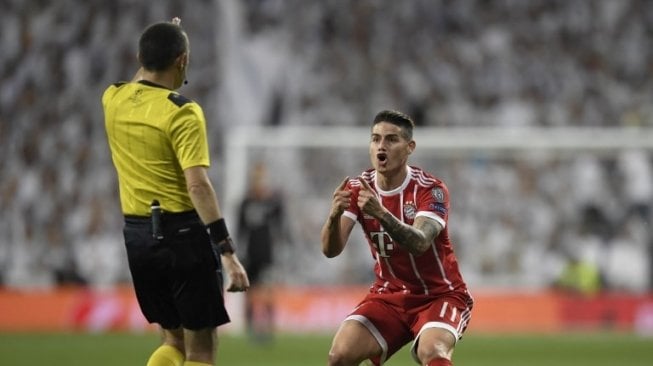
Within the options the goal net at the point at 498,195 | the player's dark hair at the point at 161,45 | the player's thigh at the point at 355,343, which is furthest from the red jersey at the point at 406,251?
the goal net at the point at 498,195

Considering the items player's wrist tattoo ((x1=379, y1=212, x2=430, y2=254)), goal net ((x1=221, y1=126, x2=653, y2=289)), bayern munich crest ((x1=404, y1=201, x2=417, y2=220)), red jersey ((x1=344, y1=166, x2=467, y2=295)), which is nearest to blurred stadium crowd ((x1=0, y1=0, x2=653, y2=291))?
goal net ((x1=221, y1=126, x2=653, y2=289))

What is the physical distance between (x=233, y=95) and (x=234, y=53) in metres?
0.70

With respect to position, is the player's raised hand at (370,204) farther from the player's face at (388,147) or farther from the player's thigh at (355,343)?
the player's thigh at (355,343)

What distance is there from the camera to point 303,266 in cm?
1933

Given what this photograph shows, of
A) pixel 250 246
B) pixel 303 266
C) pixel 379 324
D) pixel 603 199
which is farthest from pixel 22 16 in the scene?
pixel 379 324

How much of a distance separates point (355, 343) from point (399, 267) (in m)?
0.53

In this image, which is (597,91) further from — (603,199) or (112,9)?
(112,9)

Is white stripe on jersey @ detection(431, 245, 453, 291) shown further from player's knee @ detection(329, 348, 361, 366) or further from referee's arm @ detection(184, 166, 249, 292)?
referee's arm @ detection(184, 166, 249, 292)

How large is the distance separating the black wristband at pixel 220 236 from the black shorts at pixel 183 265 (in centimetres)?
25

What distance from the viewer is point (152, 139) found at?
6.77 metres

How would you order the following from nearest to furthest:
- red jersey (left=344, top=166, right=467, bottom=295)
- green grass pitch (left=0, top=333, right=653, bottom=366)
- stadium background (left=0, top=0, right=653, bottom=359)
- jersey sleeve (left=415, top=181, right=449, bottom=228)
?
jersey sleeve (left=415, top=181, right=449, bottom=228), red jersey (left=344, top=166, right=467, bottom=295), green grass pitch (left=0, top=333, right=653, bottom=366), stadium background (left=0, top=0, right=653, bottom=359)

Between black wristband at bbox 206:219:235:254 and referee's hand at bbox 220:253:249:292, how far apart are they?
35 millimetres

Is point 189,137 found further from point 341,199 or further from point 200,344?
point 200,344

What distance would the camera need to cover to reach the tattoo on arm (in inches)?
271
